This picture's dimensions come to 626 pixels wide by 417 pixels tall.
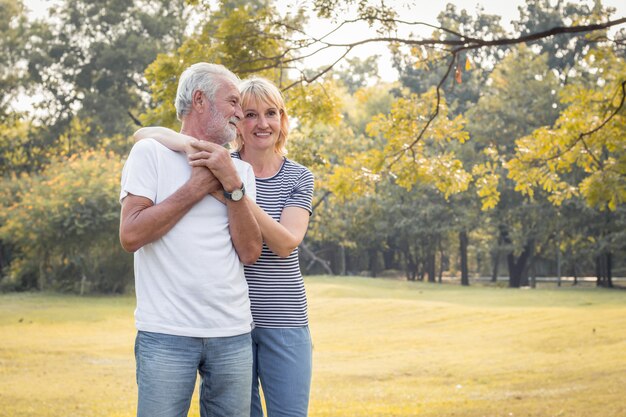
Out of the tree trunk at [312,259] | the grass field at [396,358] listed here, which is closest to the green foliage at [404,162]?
the grass field at [396,358]

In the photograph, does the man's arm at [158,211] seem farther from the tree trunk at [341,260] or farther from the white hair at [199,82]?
the tree trunk at [341,260]

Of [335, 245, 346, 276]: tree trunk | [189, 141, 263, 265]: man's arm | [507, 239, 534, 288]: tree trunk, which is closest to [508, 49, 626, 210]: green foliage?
[189, 141, 263, 265]: man's arm

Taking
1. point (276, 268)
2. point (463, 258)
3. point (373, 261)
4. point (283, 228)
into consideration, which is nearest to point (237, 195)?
point (283, 228)

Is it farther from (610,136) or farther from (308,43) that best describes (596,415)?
(308,43)

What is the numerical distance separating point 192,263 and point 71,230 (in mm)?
23913

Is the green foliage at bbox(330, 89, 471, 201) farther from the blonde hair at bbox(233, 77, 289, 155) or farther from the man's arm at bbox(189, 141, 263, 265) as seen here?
the man's arm at bbox(189, 141, 263, 265)

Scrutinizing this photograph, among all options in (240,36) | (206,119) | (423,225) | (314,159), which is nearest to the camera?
(206,119)

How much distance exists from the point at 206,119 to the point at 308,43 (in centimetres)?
555

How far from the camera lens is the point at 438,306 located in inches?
941

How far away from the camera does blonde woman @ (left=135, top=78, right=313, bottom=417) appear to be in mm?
3414

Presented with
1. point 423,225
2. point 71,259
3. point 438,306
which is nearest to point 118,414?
point 438,306

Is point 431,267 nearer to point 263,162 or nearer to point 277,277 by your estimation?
point 263,162

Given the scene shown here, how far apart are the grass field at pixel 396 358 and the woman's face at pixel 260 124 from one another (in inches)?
246

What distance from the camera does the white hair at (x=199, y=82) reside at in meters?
2.99
